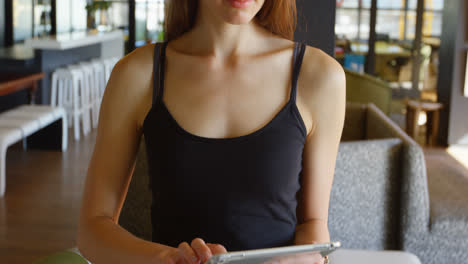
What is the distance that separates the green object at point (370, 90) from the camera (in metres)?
7.53

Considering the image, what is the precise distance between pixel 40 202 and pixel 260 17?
164 inches

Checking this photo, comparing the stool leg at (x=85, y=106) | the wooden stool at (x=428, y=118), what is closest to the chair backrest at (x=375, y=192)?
the wooden stool at (x=428, y=118)

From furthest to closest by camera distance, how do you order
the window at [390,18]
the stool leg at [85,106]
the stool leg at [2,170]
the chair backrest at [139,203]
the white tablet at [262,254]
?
1. the window at [390,18]
2. the stool leg at [85,106]
3. the stool leg at [2,170]
4. the chair backrest at [139,203]
5. the white tablet at [262,254]

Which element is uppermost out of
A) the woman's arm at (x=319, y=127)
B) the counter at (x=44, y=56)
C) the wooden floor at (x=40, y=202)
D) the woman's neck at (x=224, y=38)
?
the woman's neck at (x=224, y=38)

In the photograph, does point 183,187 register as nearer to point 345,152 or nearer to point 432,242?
point 345,152

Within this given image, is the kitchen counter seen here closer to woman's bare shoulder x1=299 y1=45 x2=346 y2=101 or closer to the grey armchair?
the grey armchair

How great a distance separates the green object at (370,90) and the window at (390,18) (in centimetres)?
409

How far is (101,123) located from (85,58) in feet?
27.1

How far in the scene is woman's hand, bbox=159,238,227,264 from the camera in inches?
36.5

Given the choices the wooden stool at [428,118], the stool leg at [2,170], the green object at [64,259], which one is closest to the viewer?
the green object at [64,259]

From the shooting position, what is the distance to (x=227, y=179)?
1118 millimetres

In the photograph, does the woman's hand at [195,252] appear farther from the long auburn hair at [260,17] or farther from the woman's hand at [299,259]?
the long auburn hair at [260,17]

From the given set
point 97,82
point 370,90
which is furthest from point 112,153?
point 97,82

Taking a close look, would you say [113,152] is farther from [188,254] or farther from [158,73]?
[188,254]
